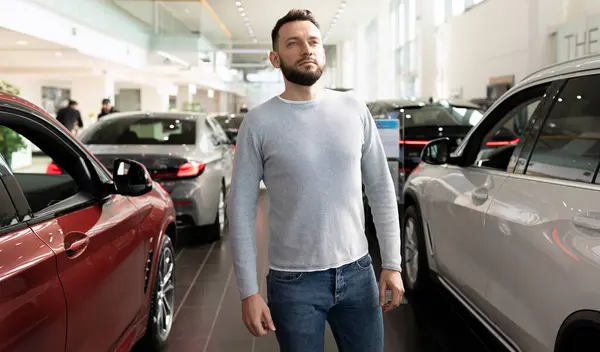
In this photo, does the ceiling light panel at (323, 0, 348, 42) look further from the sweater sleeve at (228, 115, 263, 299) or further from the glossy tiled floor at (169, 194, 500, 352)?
the sweater sleeve at (228, 115, 263, 299)

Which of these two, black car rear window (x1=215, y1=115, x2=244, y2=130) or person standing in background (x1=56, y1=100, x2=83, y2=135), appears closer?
black car rear window (x1=215, y1=115, x2=244, y2=130)

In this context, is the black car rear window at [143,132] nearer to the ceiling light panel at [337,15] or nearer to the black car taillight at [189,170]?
the black car taillight at [189,170]

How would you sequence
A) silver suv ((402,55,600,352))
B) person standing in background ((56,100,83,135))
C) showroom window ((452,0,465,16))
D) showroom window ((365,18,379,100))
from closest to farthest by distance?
silver suv ((402,55,600,352))
person standing in background ((56,100,83,135))
showroom window ((452,0,465,16))
showroom window ((365,18,379,100))

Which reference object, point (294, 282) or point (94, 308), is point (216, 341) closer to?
point (94, 308)

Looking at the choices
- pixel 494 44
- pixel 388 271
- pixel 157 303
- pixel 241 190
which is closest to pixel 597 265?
pixel 388 271

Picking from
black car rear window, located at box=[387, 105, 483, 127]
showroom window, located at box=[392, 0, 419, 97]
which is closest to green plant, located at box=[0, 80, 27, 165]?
black car rear window, located at box=[387, 105, 483, 127]

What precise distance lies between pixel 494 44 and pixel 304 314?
12.3 meters

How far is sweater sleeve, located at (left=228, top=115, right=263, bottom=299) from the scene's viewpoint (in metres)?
1.85

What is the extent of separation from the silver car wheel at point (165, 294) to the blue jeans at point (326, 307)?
1.56 meters

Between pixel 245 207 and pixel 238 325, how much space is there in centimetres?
246

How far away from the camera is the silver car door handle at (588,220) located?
6.45 feet

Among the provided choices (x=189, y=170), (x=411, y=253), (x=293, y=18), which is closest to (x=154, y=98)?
(x=189, y=170)

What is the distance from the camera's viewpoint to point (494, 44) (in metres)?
13.1

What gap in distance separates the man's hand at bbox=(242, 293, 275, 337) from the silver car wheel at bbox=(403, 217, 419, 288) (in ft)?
8.25
